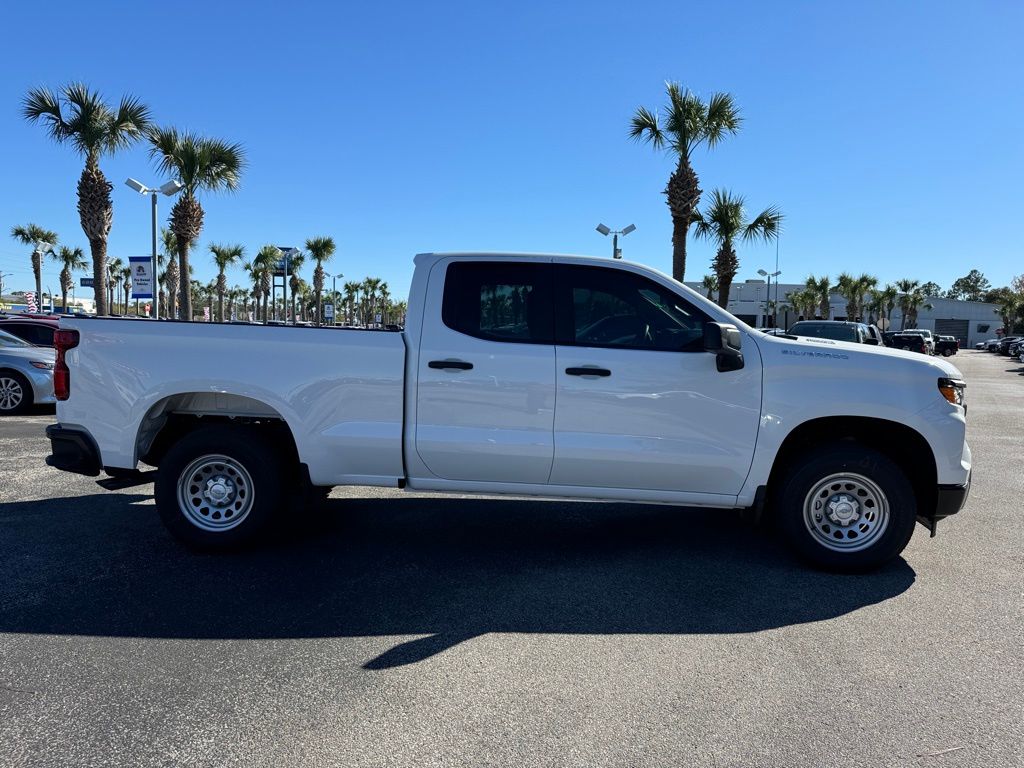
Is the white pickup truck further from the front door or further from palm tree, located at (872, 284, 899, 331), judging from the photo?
palm tree, located at (872, 284, 899, 331)

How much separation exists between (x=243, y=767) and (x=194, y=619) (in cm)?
148

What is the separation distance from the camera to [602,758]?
2.71m

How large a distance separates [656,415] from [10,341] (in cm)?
1263

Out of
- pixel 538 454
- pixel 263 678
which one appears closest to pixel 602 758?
pixel 263 678

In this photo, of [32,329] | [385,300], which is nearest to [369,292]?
[385,300]

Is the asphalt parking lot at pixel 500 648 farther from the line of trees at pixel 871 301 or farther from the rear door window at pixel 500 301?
the line of trees at pixel 871 301

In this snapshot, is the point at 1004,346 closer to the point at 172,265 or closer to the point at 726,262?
the point at 726,262

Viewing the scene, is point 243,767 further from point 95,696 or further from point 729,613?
point 729,613

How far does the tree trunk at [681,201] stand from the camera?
21.6 meters

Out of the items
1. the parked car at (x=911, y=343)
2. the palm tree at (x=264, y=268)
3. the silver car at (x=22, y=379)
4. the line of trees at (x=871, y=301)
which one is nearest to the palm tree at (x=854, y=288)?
the line of trees at (x=871, y=301)

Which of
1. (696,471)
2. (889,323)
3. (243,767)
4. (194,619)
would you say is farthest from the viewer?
(889,323)

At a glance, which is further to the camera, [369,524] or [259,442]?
[369,524]

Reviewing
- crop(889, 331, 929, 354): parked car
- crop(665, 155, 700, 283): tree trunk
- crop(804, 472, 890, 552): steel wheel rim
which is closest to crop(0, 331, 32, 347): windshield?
crop(804, 472, 890, 552): steel wheel rim

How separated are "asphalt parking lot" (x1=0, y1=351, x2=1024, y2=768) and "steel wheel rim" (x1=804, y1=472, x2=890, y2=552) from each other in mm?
266
